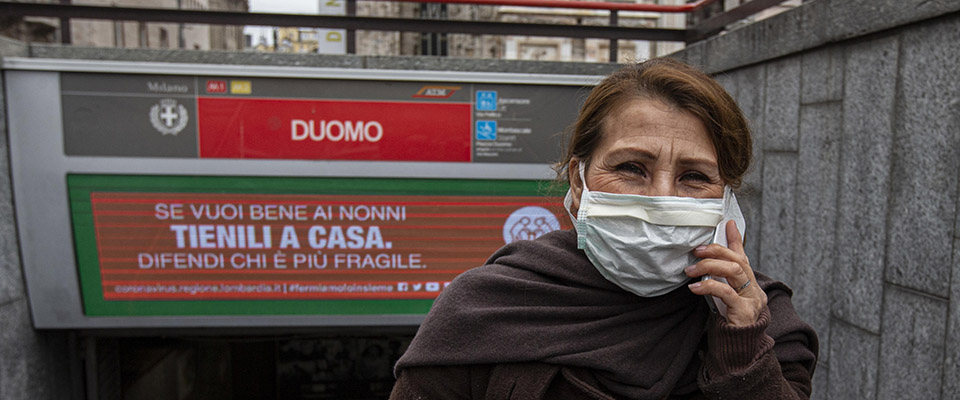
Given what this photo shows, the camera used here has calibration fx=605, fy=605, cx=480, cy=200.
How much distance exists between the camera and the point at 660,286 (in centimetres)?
140

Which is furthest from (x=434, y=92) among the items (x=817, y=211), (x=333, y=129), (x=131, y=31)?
(x=131, y=31)

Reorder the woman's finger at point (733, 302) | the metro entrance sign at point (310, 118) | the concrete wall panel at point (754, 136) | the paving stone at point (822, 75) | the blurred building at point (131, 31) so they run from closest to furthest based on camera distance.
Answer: the woman's finger at point (733, 302) < the paving stone at point (822, 75) < the concrete wall panel at point (754, 136) < the metro entrance sign at point (310, 118) < the blurred building at point (131, 31)

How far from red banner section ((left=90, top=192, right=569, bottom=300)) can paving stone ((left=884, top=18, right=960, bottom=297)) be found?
186cm

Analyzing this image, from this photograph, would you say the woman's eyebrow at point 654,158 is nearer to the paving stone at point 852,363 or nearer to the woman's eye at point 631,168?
the woman's eye at point 631,168

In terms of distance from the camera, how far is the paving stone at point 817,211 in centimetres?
267

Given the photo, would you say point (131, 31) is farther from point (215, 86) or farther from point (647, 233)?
point (647, 233)

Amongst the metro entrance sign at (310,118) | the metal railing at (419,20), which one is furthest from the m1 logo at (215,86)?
the metal railing at (419,20)

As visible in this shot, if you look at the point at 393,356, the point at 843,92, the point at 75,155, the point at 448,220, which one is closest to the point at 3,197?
the point at 75,155

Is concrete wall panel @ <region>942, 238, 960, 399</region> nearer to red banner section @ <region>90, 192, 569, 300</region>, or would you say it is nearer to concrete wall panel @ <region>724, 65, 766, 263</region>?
concrete wall panel @ <region>724, 65, 766, 263</region>

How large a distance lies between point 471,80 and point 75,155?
2422 millimetres

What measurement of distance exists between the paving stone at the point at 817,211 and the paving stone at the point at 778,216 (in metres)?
0.05

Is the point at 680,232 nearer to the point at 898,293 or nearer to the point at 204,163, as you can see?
the point at 898,293

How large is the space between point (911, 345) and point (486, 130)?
2461 millimetres

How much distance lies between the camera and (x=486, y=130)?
3.87 metres
